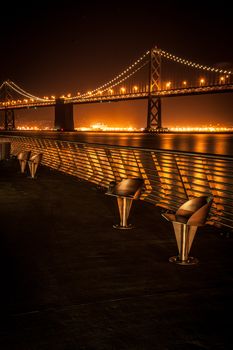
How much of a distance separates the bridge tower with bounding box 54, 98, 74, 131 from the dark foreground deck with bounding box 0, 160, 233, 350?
7280cm

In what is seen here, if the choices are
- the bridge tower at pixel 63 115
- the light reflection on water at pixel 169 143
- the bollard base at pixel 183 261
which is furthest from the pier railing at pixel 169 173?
the bridge tower at pixel 63 115

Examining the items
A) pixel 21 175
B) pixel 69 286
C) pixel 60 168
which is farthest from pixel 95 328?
pixel 60 168

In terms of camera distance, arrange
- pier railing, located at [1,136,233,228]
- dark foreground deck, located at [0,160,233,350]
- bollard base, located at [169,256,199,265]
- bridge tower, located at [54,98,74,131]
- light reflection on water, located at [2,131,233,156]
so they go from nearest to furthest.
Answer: dark foreground deck, located at [0,160,233,350]
bollard base, located at [169,256,199,265]
pier railing, located at [1,136,233,228]
light reflection on water, located at [2,131,233,156]
bridge tower, located at [54,98,74,131]

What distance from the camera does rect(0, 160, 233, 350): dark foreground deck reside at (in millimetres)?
2650

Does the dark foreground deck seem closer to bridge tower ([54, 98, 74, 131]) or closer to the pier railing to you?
the pier railing

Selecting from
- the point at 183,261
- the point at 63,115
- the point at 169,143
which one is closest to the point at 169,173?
the point at 183,261

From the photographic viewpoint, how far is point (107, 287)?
3518mm

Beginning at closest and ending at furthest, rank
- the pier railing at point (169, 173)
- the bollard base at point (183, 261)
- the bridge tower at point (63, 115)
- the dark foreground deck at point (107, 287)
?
the dark foreground deck at point (107, 287) < the bollard base at point (183, 261) < the pier railing at point (169, 173) < the bridge tower at point (63, 115)

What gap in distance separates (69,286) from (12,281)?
0.48 m

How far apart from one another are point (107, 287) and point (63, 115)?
77.9 metres

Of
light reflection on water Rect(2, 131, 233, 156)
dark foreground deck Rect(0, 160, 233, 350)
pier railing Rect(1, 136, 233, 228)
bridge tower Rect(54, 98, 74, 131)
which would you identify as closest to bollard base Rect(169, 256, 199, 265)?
dark foreground deck Rect(0, 160, 233, 350)

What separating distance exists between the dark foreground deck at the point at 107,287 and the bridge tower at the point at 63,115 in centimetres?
7280

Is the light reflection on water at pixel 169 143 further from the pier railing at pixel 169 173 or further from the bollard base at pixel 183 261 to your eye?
the bollard base at pixel 183 261

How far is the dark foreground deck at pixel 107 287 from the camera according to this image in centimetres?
265
